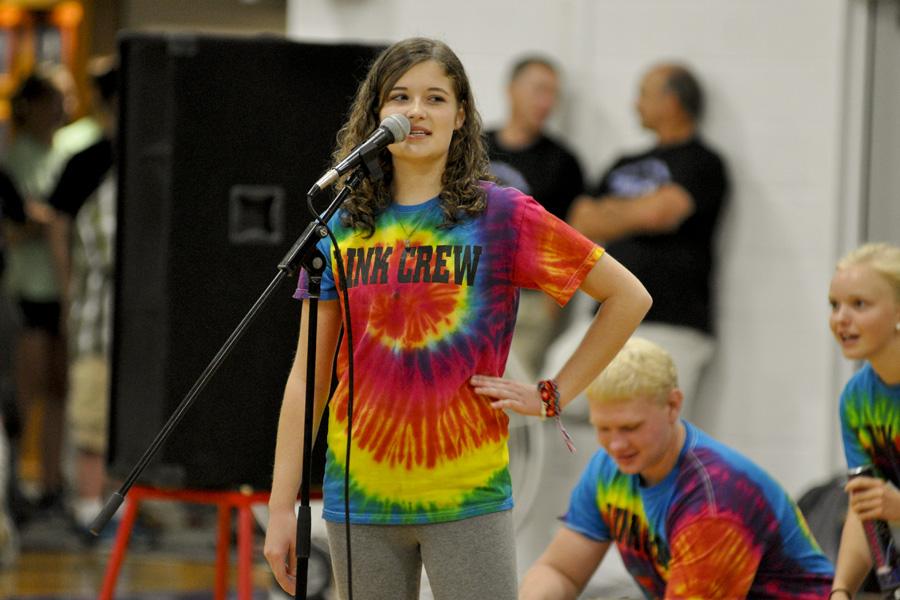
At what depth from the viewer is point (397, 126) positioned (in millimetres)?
2270

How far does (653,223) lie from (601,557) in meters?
2.26

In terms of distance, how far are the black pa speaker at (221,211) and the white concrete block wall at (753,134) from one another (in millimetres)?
2202

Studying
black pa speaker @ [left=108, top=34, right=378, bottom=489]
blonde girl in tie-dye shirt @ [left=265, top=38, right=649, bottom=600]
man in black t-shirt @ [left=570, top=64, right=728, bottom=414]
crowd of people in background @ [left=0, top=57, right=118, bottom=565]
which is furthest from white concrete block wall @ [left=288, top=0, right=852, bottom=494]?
blonde girl in tie-dye shirt @ [left=265, top=38, right=649, bottom=600]

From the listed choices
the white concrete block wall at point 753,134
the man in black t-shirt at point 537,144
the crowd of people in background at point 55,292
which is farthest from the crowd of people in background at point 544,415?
the crowd of people in background at point 55,292

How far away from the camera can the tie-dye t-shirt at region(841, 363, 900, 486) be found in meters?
2.92

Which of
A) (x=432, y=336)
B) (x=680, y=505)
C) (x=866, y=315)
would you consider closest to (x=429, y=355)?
(x=432, y=336)

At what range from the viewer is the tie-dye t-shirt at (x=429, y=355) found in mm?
2283

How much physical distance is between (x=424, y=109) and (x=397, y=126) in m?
0.08

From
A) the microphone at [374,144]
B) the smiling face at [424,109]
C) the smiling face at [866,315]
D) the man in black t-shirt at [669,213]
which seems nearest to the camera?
the microphone at [374,144]

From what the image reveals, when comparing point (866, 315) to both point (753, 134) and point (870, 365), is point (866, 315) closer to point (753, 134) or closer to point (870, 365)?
point (870, 365)

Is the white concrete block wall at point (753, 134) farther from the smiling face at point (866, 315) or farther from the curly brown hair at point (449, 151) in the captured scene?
the curly brown hair at point (449, 151)

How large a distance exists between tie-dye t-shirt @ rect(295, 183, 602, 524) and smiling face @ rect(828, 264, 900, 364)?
0.80 m

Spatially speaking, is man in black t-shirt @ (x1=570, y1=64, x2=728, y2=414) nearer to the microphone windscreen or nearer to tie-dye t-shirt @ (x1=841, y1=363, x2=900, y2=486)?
tie-dye t-shirt @ (x1=841, y1=363, x2=900, y2=486)

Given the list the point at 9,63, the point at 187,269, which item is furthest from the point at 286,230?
the point at 9,63
